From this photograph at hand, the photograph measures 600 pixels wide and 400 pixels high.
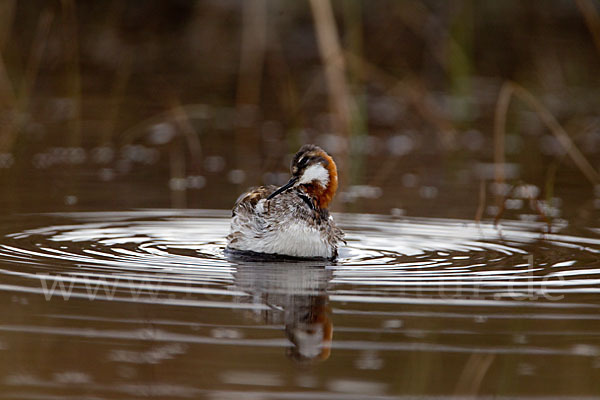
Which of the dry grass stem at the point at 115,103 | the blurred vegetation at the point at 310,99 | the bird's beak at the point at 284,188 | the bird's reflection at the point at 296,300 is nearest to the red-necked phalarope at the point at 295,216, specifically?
the bird's beak at the point at 284,188

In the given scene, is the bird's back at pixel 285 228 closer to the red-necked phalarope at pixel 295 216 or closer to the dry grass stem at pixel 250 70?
the red-necked phalarope at pixel 295 216

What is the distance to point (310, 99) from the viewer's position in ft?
59.2

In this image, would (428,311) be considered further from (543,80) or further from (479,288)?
(543,80)

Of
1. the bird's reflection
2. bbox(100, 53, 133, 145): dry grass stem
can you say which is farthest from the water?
bbox(100, 53, 133, 145): dry grass stem

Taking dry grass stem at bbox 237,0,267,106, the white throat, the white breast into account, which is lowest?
the white breast

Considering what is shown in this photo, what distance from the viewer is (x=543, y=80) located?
62.3 ft

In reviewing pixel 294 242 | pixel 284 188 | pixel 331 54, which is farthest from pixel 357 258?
pixel 331 54

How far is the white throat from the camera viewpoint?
841cm

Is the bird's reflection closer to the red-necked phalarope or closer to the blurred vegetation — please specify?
the red-necked phalarope

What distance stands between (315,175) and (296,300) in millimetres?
2019

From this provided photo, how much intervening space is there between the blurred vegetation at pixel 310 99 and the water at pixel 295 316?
143cm

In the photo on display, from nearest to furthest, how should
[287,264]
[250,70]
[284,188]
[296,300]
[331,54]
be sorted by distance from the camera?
[296,300], [287,264], [284,188], [331,54], [250,70]

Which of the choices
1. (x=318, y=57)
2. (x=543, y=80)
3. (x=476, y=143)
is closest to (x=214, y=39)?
(x=318, y=57)

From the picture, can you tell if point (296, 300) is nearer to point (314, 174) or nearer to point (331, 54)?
point (314, 174)
